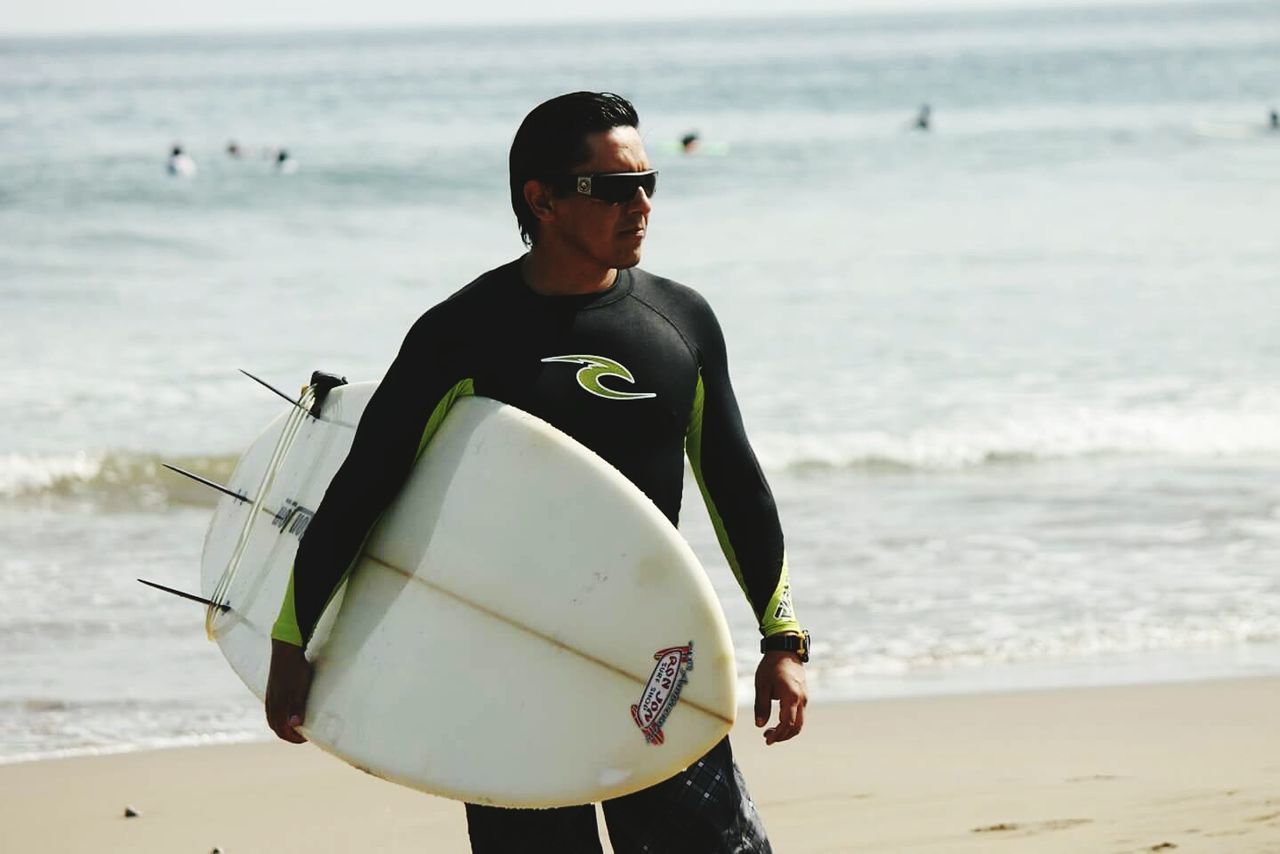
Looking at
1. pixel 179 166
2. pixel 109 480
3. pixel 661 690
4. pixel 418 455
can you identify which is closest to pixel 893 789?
pixel 661 690

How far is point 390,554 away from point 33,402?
9.94 m

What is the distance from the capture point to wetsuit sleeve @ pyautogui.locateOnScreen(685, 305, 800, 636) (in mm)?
2379

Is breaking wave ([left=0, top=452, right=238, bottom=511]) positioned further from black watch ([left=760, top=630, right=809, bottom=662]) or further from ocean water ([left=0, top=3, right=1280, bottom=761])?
black watch ([left=760, top=630, right=809, bottom=662])

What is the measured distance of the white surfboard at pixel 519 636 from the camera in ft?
7.37

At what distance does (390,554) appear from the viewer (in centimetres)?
239

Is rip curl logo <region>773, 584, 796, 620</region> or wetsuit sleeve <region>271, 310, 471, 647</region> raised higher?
wetsuit sleeve <region>271, 310, 471, 647</region>

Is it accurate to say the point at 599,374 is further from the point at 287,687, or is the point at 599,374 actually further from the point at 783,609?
the point at 287,687

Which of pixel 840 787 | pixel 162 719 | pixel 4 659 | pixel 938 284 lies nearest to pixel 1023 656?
pixel 840 787

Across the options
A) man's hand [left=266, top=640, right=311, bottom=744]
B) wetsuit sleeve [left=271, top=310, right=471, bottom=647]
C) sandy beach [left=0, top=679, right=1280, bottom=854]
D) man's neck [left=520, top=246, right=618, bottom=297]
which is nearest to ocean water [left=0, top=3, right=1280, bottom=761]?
sandy beach [left=0, top=679, right=1280, bottom=854]

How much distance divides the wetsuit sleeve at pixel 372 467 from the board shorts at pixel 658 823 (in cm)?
35

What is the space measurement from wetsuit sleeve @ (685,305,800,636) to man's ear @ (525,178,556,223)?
0.83 ft

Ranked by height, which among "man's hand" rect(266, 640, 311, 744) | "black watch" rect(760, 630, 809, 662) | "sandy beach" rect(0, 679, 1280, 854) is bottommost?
"sandy beach" rect(0, 679, 1280, 854)

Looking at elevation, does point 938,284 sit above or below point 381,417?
below

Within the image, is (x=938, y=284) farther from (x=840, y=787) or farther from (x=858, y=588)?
(x=840, y=787)
